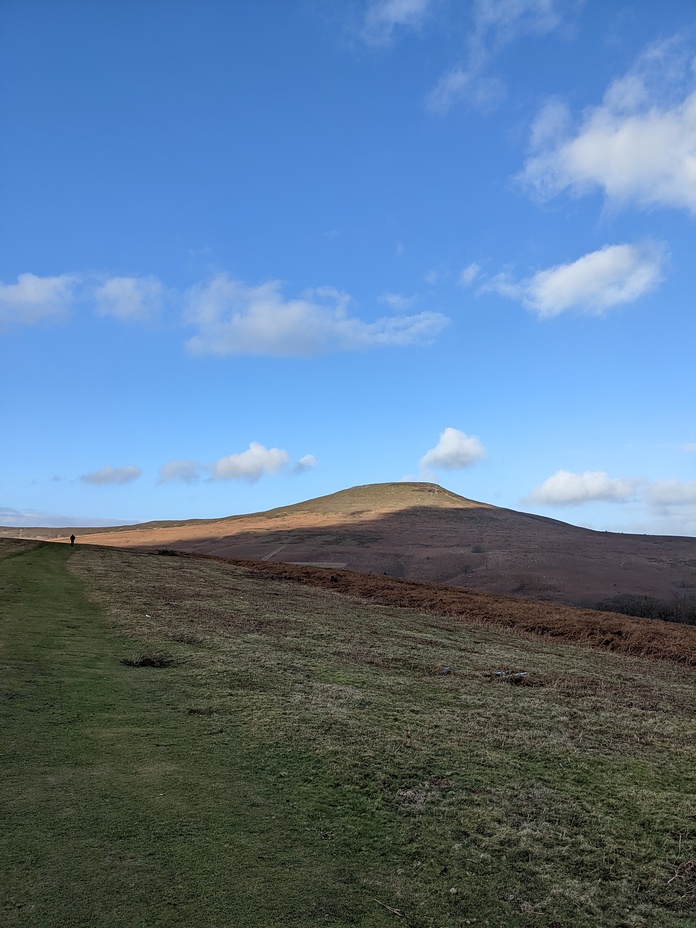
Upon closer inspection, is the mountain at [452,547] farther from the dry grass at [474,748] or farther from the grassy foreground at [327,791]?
the grassy foreground at [327,791]

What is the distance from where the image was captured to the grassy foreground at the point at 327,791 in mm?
3963

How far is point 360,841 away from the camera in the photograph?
184 inches

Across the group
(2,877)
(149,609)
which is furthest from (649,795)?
(149,609)

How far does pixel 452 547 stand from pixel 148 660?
46.7m

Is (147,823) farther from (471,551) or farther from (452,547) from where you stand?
(452,547)

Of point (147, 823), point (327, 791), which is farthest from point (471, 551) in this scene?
point (147, 823)

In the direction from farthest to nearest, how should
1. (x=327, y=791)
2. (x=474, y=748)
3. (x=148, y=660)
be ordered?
1. (x=148, y=660)
2. (x=474, y=748)
3. (x=327, y=791)

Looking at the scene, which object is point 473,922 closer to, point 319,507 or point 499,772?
point 499,772

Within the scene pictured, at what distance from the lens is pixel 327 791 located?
5.45 metres

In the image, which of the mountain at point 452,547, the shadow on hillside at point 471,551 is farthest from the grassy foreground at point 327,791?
the mountain at point 452,547

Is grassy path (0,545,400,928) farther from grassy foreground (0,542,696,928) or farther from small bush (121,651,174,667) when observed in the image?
small bush (121,651,174,667)

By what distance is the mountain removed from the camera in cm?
3878

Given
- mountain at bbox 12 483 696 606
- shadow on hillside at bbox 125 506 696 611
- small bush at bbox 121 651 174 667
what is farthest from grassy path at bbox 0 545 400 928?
mountain at bbox 12 483 696 606

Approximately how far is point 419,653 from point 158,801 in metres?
8.31
